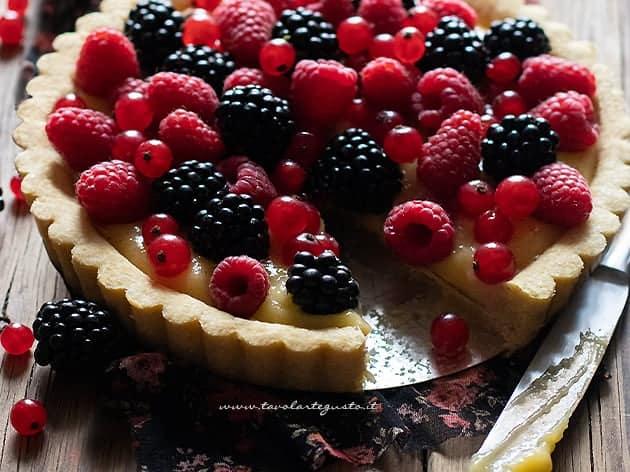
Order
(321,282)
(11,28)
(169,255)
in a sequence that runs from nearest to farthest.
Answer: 1. (321,282)
2. (169,255)
3. (11,28)

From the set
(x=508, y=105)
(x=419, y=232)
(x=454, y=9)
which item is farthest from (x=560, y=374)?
(x=454, y=9)

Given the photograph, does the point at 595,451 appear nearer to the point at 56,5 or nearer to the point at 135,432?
the point at 135,432

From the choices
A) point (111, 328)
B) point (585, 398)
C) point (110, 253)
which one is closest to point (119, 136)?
point (110, 253)

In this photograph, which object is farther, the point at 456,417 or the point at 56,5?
the point at 56,5

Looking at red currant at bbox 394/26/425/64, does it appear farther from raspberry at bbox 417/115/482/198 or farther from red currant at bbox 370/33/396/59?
raspberry at bbox 417/115/482/198

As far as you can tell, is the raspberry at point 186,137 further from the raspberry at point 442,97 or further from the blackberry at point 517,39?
the blackberry at point 517,39

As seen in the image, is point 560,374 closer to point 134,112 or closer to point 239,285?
point 239,285

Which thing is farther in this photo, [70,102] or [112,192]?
[70,102]
